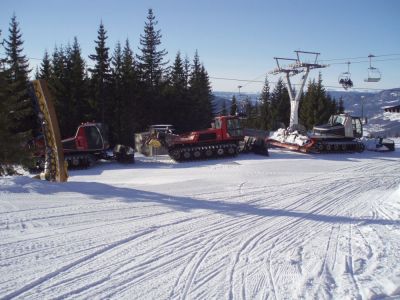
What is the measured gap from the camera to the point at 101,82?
30.2 meters

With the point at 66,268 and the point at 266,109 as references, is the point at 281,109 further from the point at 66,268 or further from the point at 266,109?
the point at 66,268

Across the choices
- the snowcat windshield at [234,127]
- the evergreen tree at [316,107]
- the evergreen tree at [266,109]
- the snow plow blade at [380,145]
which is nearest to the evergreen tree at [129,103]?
the snowcat windshield at [234,127]

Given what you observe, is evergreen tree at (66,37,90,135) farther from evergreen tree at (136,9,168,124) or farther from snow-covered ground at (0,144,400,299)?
snow-covered ground at (0,144,400,299)

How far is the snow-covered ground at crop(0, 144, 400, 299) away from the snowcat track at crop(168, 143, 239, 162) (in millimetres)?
8271

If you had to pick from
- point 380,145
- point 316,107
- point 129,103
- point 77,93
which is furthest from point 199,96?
point 380,145

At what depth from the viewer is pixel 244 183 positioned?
11.1m

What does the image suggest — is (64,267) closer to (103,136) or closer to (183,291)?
(183,291)

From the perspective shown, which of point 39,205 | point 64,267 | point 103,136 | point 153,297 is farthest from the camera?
point 103,136

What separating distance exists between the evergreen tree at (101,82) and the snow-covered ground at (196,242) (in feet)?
70.4

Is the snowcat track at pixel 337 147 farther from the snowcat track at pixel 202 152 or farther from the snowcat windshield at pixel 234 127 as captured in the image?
the snowcat track at pixel 202 152

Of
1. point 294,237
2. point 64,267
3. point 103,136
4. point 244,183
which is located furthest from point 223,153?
point 64,267

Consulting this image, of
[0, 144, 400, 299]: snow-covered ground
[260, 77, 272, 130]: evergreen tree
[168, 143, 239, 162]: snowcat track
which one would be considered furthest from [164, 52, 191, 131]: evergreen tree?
[0, 144, 400, 299]: snow-covered ground

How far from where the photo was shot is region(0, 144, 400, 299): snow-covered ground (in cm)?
416

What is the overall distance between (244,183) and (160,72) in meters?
27.1
